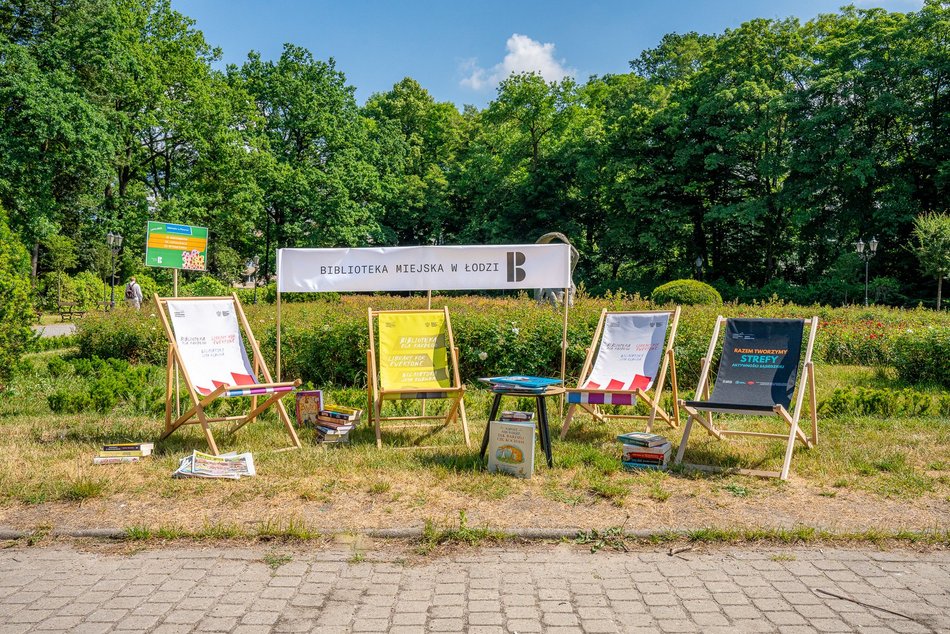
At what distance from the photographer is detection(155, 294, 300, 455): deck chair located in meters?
5.39

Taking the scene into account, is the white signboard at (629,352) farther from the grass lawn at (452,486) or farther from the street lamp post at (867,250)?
the street lamp post at (867,250)

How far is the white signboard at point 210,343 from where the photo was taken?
5.65 meters

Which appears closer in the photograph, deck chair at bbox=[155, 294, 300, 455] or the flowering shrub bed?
deck chair at bbox=[155, 294, 300, 455]

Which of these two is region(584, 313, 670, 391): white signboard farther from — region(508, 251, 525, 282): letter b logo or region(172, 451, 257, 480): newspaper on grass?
region(172, 451, 257, 480): newspaper on grass

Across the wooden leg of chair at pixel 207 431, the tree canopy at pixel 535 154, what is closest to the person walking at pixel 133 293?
the tree canopy at pixel 535 154

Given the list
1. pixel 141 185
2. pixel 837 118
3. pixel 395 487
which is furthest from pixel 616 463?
pixel 141 185

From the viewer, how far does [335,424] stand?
571cm

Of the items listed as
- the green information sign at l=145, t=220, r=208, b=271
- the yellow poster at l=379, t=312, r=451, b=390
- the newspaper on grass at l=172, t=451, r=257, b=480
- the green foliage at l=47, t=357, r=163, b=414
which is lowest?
the newspaper on grass at l=172, t=451, r=257, b=480

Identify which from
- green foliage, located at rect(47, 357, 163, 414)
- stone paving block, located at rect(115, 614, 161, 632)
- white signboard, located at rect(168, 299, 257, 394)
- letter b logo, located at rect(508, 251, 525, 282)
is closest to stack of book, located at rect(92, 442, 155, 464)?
white signboard, located at rect(168, 299, 257, 394)

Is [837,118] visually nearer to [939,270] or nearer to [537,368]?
[939,270]

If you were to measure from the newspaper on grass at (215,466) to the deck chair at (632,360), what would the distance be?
258cm

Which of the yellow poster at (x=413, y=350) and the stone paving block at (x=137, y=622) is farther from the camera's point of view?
the yellow poster at (x=413, y=350)

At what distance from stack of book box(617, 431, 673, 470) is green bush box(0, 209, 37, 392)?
650 cm

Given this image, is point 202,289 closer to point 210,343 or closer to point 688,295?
point 688,295
